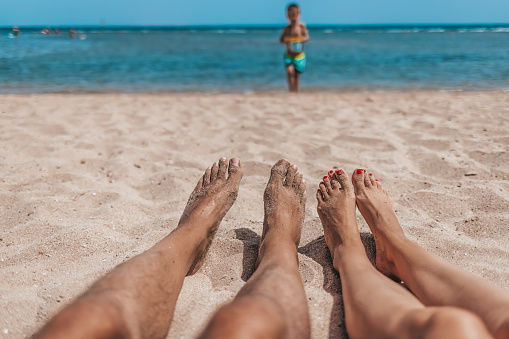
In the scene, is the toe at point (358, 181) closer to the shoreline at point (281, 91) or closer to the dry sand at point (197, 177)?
the dry sand at point (197, 177)

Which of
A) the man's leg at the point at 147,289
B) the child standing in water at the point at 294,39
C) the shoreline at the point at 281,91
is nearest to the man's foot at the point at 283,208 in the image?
the man's leg at the point at 147,289

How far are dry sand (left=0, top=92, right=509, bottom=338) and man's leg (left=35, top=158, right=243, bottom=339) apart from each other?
98 millimetres

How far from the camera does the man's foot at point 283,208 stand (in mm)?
1653

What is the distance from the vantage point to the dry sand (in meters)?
1.51

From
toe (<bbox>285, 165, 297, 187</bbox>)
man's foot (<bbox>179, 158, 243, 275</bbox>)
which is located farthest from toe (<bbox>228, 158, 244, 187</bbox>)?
toe (<bbox>285, 165, 297, 187</bbox>)

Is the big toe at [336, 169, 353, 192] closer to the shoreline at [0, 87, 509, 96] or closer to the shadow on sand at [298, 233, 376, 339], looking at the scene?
the shadow on sand at [298, 233, 376, 339]

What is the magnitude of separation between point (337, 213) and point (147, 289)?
992 mm

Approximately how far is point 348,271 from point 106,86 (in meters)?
6.66

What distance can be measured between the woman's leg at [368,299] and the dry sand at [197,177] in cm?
10

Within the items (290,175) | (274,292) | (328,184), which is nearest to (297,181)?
(290,175)

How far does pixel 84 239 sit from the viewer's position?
175cm

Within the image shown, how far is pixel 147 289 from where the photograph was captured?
1.18 metres

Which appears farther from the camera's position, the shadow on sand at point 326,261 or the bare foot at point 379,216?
the bare foot at point 379,216

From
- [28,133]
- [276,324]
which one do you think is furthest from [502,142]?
[28,133]
